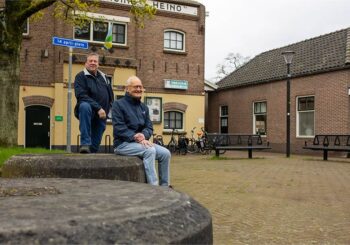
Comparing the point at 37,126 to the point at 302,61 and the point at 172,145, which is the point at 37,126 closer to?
the point at 172,145

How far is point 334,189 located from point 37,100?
14.1 m

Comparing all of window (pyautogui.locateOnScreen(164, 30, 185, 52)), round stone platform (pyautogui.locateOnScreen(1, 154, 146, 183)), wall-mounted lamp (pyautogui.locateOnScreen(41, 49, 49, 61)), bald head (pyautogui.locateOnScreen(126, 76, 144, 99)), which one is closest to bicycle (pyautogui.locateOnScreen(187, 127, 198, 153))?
window (pyautogui.locateOnScreen(164, 30, 185, 52))

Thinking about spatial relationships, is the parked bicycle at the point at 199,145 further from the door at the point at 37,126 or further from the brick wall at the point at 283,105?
the door at the point at 37,126

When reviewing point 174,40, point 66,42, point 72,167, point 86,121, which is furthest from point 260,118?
point 72,167

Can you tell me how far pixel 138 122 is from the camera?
5285 mm

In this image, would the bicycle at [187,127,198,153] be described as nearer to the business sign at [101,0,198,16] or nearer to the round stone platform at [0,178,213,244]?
the business sign at [101,0,198,16]

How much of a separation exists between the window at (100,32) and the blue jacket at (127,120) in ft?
50.0

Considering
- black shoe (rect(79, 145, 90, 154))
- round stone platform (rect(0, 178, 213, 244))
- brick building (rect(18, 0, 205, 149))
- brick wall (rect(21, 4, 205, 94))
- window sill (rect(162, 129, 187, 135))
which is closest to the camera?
round stone platform (rect(0, 178, 213, 244))

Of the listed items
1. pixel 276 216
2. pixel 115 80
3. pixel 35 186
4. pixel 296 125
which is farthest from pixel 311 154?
pixel 35 186

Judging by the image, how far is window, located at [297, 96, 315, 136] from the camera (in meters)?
20.8

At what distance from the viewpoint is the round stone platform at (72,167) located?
412cm

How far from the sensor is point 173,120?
2222 cm

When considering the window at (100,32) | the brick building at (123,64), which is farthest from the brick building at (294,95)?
the window at (100,32)

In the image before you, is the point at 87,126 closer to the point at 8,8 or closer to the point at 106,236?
the point at 106,236
